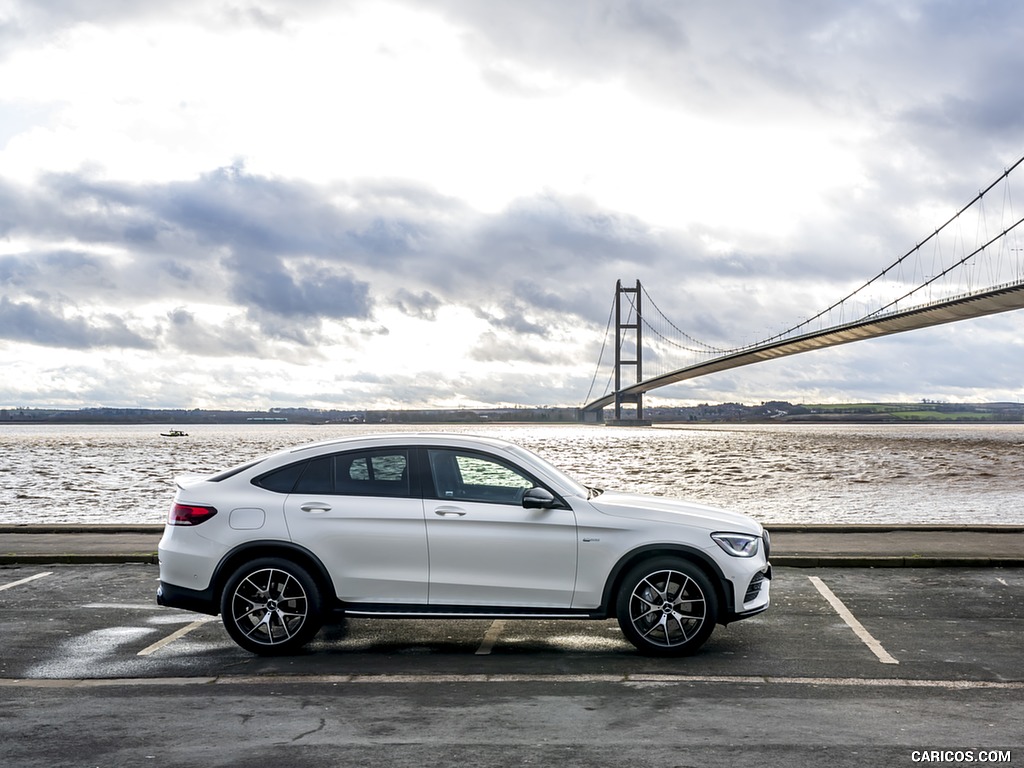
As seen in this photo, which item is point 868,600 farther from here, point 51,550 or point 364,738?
point 51,550

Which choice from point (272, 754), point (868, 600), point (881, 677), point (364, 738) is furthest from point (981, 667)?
point (272, 754)

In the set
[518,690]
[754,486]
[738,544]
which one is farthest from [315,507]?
[754,486]

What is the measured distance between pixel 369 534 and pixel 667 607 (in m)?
2.14

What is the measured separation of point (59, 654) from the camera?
748 cm

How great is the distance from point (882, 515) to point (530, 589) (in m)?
17.4

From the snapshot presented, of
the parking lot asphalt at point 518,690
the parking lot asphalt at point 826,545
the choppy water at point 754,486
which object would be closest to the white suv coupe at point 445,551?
the parking lot asphalt at point 518,690

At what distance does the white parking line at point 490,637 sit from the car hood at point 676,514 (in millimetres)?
1289

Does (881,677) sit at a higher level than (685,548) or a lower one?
lower

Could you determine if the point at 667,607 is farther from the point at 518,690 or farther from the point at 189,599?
the point at 189,599

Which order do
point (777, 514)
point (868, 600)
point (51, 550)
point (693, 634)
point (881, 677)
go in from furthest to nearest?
point (777, 514), point (51, 550), point (868, 600), point (693, 634), point (881, 677)

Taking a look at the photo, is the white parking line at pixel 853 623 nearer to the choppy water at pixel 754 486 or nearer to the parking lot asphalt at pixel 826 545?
the parking lot asphalt at pixel 826 545

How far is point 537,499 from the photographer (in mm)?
7258

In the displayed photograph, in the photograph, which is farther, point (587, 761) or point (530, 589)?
point (530, 589)

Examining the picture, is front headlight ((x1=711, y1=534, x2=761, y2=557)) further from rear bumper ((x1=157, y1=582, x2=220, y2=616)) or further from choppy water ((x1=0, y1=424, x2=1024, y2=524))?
choppy water ((x1=0, y1=424, x2=1024, y2=524))
